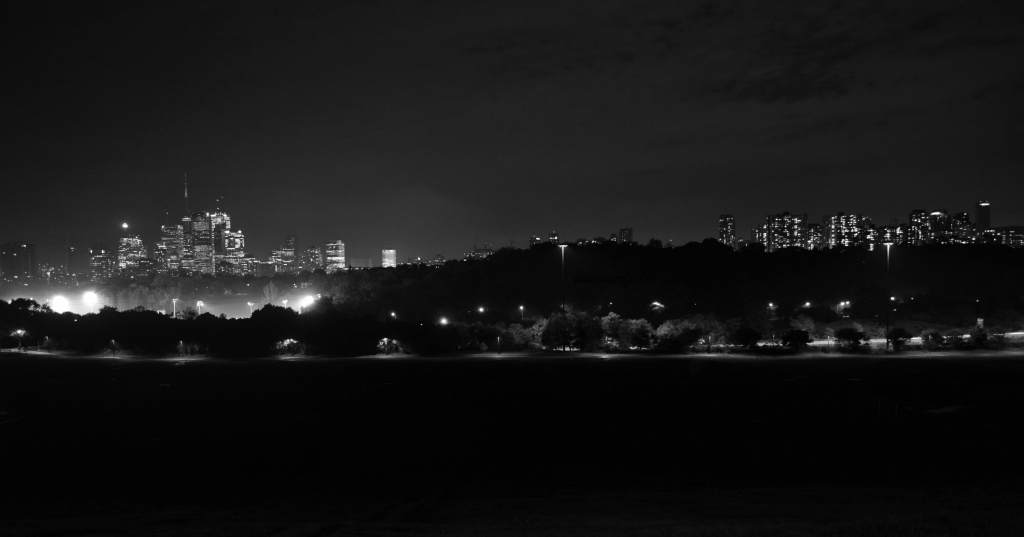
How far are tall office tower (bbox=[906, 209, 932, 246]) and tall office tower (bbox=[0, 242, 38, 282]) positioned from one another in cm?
20544

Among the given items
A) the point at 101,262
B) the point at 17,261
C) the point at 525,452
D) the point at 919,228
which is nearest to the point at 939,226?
the point at 919,228

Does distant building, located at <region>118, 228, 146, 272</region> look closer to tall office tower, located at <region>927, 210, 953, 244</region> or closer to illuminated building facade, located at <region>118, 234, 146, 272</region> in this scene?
illuminated building facade, located at <region>118, 234, 146, 272</region>

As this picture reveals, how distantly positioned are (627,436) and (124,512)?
38.6 ft

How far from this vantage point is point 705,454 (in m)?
16.9

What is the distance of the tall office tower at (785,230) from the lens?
139 metres

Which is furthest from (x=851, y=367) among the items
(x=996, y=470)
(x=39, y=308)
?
(x=39, y=308)

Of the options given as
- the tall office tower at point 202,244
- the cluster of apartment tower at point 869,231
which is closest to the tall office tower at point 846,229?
the cluster of apartment tower at point 869,231

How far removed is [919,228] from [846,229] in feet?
39.9

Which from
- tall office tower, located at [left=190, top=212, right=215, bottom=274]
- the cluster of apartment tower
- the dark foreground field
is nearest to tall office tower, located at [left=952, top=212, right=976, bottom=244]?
the cluster of apartment tower

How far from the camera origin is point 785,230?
143 metres

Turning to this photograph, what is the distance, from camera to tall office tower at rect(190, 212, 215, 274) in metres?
182

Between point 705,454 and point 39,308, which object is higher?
point 39,308

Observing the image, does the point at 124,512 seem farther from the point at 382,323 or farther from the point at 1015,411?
the point at 382,323

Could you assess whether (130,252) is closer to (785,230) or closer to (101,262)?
(101,262)
